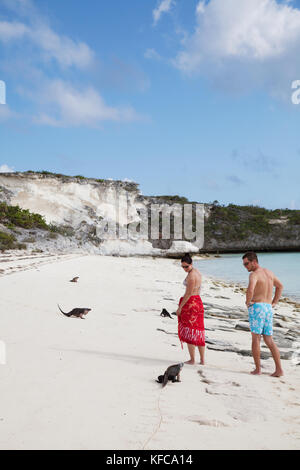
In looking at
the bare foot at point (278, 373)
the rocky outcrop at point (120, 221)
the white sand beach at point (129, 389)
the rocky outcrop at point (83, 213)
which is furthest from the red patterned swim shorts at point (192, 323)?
the rocky outcrop at point (83, 213)

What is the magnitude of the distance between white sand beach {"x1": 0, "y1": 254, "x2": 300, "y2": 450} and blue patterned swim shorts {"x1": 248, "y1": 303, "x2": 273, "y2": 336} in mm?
628

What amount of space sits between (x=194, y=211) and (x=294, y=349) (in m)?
59.8

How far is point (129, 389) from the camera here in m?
3.89

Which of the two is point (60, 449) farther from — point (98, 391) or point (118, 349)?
point (118, 349)

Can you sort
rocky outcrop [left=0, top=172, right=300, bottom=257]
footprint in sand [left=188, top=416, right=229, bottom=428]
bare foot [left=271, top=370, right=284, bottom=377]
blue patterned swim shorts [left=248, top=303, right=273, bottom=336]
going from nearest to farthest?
footprint in sand [left=188, top=416, right=229, bottom=428]
bare foot [left=271, top=370, right=284, bottom=377]
blue patterned swim shorts [left=248, top=303, right=273, bottom=336]
rocky outcrop [left=0, top=172, right=300, bottom=257]

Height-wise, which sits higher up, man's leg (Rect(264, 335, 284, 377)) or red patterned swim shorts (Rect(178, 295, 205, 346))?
red patterned swim shorts (Rect(178, 295, 205, 346))

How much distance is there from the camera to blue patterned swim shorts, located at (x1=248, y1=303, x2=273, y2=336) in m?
5.00

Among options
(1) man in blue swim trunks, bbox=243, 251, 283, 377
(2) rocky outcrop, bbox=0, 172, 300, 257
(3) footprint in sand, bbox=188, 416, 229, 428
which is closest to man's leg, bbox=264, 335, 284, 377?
(1) man in blue swim trunks, bbox=243, 251, 283, 377

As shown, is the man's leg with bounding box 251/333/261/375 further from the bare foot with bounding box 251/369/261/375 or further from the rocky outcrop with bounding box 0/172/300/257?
the rocky outcrop with bounding box 0/172/300/257

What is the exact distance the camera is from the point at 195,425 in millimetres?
3137

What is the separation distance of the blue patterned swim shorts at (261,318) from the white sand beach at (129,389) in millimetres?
628

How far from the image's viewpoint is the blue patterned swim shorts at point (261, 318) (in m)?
5.00

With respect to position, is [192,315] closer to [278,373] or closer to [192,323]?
[192,323]
